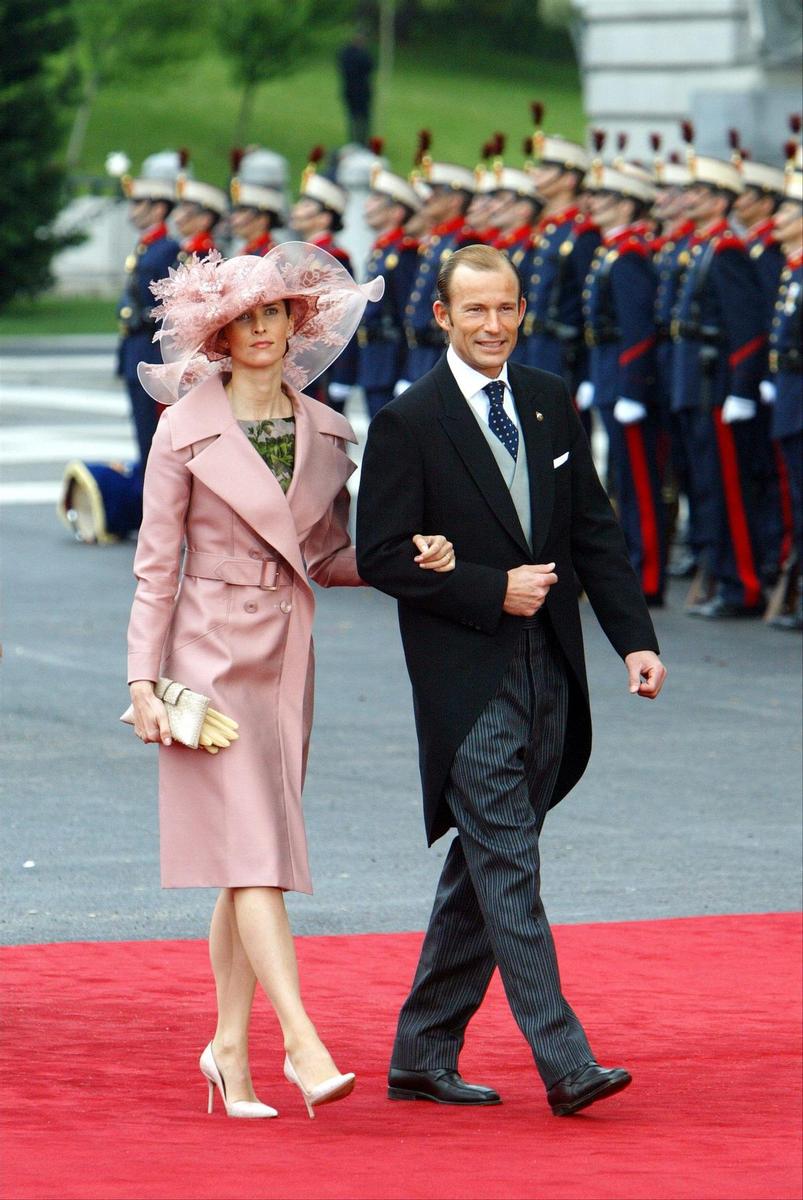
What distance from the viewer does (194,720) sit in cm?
482

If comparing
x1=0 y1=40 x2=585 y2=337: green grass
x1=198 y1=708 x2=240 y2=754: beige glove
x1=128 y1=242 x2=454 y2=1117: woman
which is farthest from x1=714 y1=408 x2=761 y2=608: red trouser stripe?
x1=0 y1=40 x2=585 y2=337: green grass

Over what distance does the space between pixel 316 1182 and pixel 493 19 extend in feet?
236

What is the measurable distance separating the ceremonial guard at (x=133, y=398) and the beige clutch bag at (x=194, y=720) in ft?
34.2

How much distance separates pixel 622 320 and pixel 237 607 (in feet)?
27.3

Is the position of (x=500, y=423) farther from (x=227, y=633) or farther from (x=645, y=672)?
(x=227, y=633)

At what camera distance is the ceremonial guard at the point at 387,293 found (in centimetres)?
1485

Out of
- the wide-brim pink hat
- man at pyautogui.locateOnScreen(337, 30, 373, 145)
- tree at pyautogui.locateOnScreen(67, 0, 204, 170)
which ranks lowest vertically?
the wide-brim pink hat

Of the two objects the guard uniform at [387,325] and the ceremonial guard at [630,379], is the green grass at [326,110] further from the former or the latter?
the ceremonial guard at [630,379]

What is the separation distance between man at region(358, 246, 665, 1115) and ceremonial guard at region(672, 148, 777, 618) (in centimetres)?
741

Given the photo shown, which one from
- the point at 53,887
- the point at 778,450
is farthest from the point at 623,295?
the point at 53,887

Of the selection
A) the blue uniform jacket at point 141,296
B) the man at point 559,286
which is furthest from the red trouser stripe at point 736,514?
the blue uniform jacket at point 141,296

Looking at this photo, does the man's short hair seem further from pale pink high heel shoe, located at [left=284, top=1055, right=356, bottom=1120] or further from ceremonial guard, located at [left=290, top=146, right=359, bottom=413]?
ceremonial guard, located at [left=290, top=146, right=359, bottom=413]

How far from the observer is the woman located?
16.0 ft

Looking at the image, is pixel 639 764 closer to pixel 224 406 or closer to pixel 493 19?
pixel 224 406
